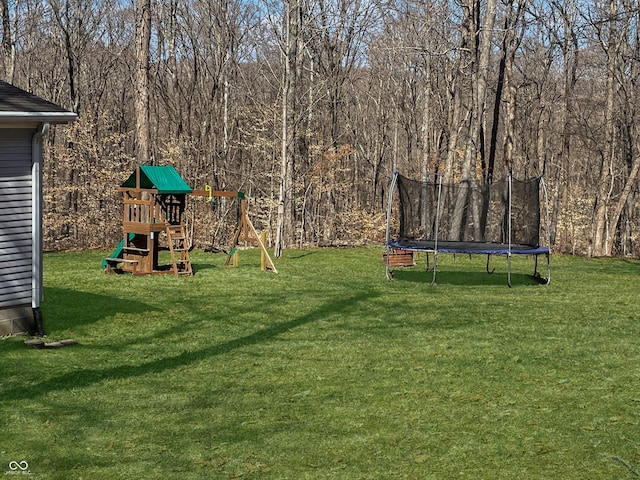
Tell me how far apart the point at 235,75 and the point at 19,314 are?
22142 millimetres

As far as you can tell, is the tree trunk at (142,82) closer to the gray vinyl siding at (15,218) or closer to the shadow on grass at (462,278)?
the shadow on grass at (462,278)

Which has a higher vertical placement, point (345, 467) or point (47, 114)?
point (47, 114)

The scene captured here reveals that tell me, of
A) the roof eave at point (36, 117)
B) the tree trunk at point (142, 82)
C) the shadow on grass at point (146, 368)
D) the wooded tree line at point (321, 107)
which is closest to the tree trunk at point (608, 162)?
the wooded tree line at point (321, 107)

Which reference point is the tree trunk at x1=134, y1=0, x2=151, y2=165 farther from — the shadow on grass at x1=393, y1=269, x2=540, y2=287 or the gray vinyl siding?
the gray vinyl siding

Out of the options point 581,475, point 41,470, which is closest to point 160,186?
point 41,470

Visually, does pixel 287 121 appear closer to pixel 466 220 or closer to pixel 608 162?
pixel 466 220

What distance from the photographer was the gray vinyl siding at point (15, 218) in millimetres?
9672

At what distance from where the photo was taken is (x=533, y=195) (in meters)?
16.1

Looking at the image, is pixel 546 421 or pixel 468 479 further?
pixel 546 421

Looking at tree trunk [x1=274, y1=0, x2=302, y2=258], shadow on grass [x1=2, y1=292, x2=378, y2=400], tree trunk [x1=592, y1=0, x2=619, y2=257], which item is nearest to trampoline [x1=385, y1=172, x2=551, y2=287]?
tree trunk [x1=274, y1=0, x2=302, y2=258]

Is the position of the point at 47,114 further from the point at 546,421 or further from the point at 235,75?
the point at 235,75

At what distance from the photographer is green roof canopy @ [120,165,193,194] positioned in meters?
15.8

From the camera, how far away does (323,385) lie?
775 cm

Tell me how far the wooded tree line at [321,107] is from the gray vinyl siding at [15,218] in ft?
43.7
